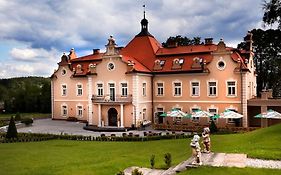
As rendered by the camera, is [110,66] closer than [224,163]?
No

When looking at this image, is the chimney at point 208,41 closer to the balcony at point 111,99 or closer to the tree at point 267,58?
the tree at point 267,58

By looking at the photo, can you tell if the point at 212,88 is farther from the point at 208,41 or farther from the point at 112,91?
the point at 112,91

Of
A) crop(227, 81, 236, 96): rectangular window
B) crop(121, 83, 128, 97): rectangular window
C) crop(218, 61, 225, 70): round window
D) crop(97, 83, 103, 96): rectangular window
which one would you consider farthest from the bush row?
crop(97, 83, 103, 96): rectangular window

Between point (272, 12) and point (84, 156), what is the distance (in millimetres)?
16113

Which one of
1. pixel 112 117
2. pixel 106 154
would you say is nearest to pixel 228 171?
pixel 106 154

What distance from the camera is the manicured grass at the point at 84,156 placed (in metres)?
16.6

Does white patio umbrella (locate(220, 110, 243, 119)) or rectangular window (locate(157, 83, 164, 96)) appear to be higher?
rectangular window (locate(157, 83, 164, 96))

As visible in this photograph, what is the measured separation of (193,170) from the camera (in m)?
13.1

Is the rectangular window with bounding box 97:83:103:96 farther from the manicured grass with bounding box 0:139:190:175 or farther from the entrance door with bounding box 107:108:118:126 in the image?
the manicured grass with bounding box 0:139:190:175

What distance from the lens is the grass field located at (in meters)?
16.1

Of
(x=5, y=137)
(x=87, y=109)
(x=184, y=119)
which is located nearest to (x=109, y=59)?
(x=87, y=109)

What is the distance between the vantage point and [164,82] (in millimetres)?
39594

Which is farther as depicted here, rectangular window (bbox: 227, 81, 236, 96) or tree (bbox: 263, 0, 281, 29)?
rectangular window (bbox: 227, 81, 236, 96)

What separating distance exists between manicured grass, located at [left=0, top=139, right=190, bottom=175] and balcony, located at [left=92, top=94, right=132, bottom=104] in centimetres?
1076
